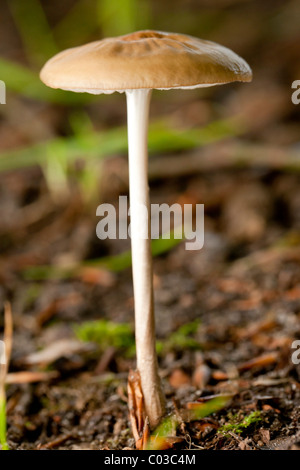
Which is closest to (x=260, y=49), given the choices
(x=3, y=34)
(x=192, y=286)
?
(x=3, y=34)

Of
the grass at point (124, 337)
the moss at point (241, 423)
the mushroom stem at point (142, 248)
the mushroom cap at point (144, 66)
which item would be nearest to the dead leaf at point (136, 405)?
the mushroom stem at point (142, 248)

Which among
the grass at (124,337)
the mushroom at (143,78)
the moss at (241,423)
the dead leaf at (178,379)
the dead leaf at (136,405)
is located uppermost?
the mushroom at (143,78)

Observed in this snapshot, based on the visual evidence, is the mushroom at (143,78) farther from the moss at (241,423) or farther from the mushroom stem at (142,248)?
the moss at (241,423)

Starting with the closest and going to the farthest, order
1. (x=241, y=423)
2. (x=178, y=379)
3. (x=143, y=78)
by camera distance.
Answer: (x=143, y=78)
(x=241, y=423)
(x=178, y=379)

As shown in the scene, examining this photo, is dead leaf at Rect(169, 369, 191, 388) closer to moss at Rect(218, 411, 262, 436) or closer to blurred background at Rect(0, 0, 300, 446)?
blurred background at Rect(0, 0, 300, 446)

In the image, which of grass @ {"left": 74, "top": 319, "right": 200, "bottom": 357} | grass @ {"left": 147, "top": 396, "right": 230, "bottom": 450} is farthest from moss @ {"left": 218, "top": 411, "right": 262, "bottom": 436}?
grass @ {"left": 74, "top": 319, "right": 200, "bottom": 357}

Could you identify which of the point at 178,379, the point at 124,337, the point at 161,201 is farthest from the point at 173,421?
the point at 161,201

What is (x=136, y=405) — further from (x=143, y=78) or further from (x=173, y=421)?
→ (x=143, y=78)

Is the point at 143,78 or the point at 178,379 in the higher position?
the point at 143,78
